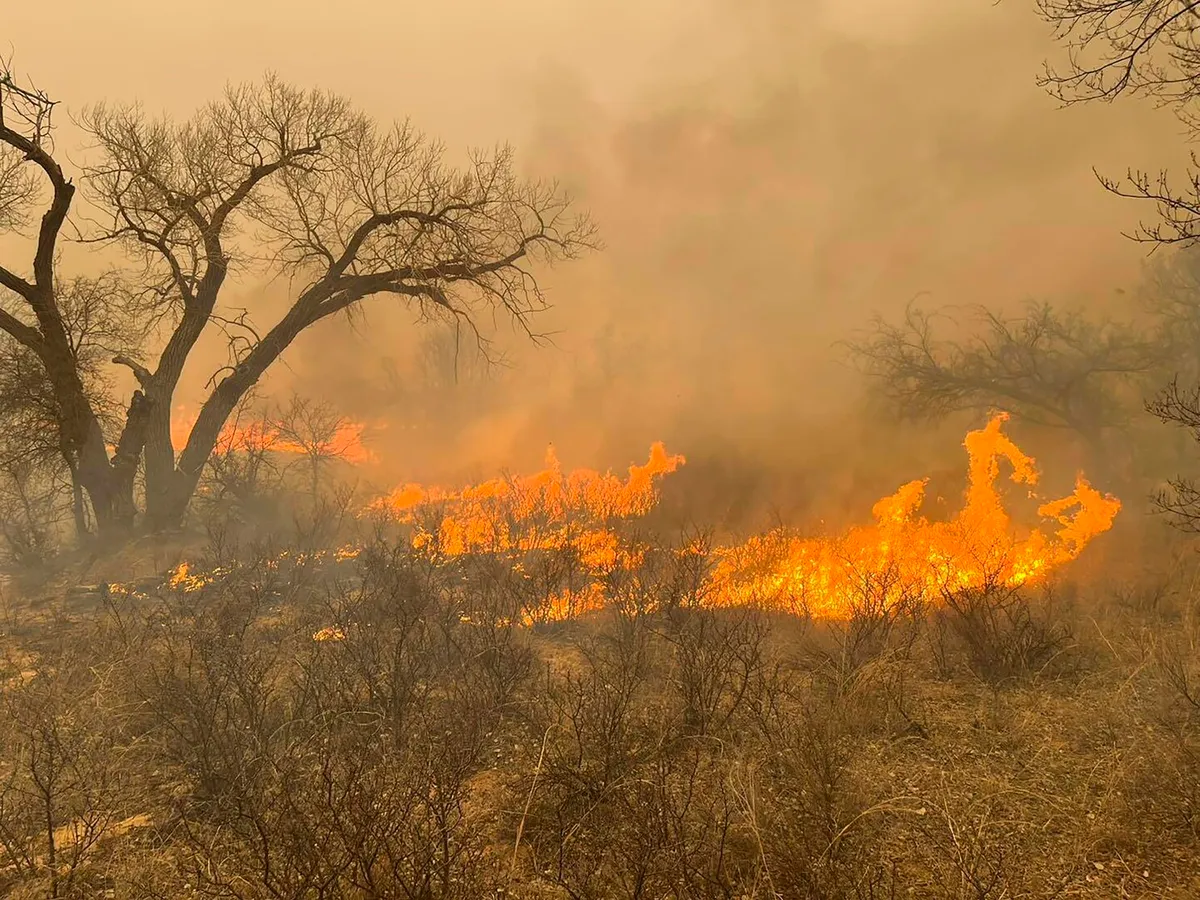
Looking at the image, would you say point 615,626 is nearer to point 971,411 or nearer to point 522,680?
point 522,680

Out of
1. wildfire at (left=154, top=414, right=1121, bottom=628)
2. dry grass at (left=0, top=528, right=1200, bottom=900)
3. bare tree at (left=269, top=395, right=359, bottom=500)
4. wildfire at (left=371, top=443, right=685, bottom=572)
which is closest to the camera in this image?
dry grass at (left=0, top=528, right=1200, bottom=900)

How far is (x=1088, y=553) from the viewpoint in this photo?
11562 millimetres

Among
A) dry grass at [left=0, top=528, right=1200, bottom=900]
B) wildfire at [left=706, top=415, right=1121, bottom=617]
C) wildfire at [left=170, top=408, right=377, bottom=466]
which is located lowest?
dry grass at [left=0, top=528, right=1200, bottom=900]

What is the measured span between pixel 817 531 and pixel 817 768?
9.28 meters

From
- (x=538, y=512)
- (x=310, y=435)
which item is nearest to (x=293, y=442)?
(x=310, y=435)

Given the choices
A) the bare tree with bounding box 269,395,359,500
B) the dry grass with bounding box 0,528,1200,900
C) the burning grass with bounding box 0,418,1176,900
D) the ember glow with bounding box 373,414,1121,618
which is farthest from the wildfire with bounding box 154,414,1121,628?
the bare tree with bounding box 269,395,359,500

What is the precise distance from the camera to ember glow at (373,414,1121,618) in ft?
30.8

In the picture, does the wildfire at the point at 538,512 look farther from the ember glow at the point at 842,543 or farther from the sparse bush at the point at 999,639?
the sparse bush at the point at 999,639

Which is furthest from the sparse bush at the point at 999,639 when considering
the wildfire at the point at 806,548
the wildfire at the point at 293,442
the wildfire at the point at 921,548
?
the wildfire at the point at 293,442

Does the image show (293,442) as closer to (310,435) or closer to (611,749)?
(310,435)

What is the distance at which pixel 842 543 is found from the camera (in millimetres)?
11648

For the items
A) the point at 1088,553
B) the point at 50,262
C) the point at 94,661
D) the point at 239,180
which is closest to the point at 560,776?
the point at 94,661

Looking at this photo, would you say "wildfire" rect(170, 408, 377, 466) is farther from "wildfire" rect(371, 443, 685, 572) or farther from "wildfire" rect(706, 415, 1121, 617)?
"wildfire" rect(706, 415, 1121, 617)

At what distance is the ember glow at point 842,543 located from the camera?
30.8 ft
